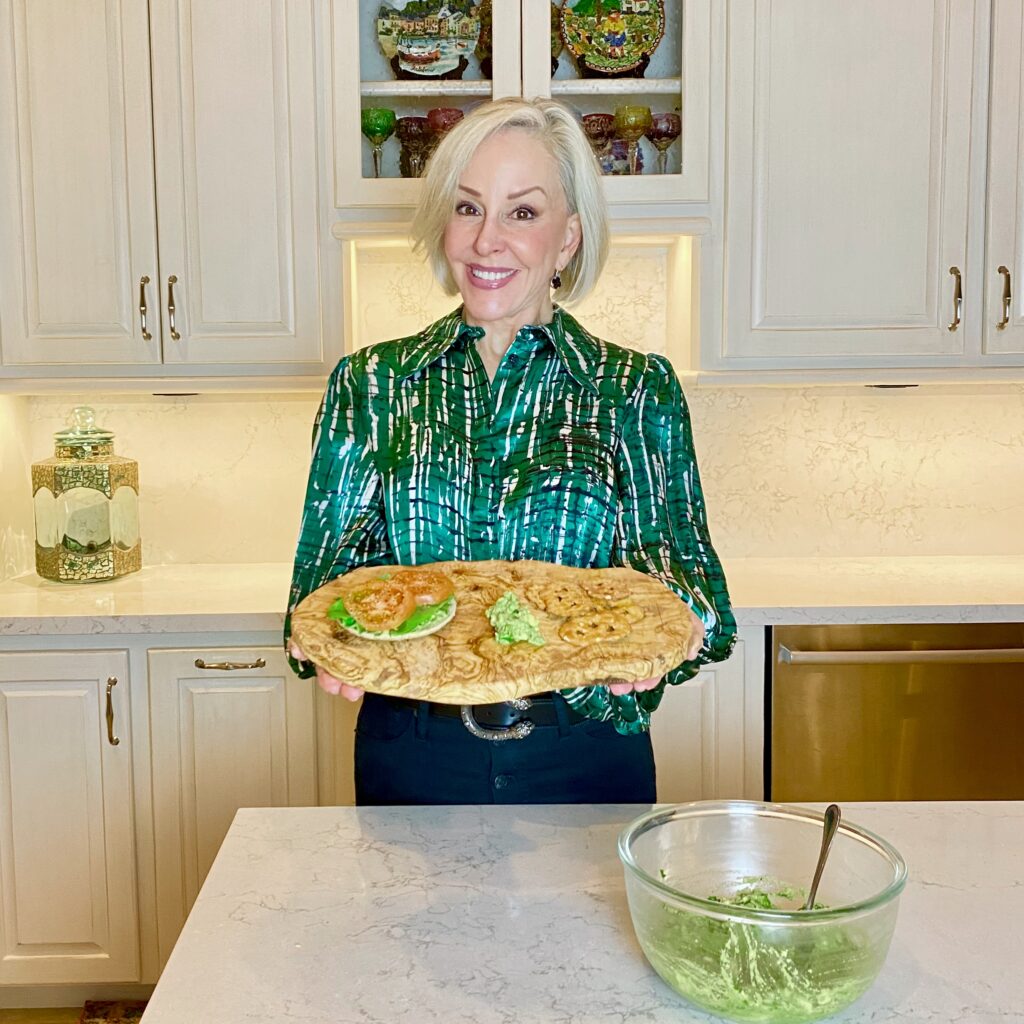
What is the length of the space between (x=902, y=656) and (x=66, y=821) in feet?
5.77

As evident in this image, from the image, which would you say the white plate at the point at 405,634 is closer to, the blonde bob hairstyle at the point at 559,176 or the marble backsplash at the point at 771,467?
the blonde bob hairstyle at the point at 559,176

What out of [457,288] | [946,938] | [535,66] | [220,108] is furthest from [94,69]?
[946,938]

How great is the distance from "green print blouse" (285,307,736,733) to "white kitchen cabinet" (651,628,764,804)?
33.7 inches

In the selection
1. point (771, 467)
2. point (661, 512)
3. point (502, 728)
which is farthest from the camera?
point (771, 467)

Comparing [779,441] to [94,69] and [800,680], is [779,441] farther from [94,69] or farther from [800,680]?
[94,69]

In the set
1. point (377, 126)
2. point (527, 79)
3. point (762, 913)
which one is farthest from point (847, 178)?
point (762, 913)

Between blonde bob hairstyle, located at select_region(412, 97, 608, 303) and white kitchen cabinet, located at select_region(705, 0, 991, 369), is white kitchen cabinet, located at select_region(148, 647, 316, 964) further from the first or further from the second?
white kitchen cabinet, located at select_region(705, 0, 991, 369)

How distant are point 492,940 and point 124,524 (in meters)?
1.97

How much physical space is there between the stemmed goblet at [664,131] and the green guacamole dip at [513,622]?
1.63m

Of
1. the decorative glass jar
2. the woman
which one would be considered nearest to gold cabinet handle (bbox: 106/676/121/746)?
the decorative glass jar

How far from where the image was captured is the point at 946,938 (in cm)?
99

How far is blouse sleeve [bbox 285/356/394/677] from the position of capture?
1.58 m

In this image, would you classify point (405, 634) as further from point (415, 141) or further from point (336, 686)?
point (415, 141)

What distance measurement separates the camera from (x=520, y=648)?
1147 mm
